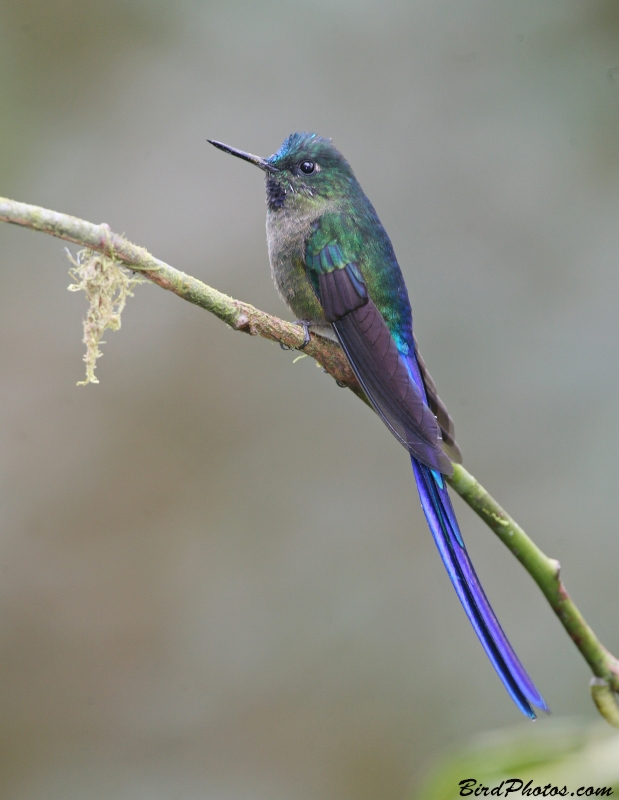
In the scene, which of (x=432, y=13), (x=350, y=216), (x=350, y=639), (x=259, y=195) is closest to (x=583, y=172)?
(x=432, y=13)

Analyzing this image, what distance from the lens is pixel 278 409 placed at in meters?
4.01

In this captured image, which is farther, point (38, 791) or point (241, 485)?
point (241, 485)

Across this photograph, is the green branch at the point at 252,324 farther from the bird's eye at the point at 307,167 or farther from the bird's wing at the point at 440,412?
the bird's eye at the point at 307,167

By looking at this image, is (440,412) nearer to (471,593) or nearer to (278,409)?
(471,593)

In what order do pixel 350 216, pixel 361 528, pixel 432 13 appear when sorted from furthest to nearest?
pixel 432 13 < pixel 361 528 < pixel 350 216

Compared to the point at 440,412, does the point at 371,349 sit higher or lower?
higher

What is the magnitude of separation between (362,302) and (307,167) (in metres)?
0.56

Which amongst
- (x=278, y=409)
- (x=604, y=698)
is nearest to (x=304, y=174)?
(x=604, y=698)

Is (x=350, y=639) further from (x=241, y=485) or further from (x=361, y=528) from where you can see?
(x=241, y=485)

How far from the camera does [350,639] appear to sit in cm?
378

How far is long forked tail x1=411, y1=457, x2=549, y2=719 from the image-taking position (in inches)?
57.2

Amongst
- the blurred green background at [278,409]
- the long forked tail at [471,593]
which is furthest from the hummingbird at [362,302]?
the blurred green background at [278,409]

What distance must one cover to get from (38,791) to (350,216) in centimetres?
299

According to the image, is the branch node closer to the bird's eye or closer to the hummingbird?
the hummingbird
